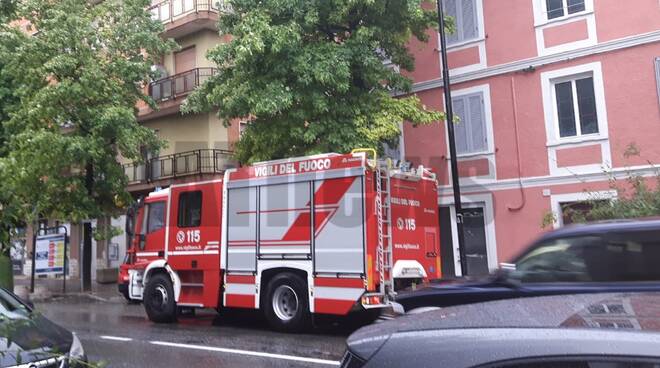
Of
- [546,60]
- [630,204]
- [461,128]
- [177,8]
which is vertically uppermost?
[177,8]

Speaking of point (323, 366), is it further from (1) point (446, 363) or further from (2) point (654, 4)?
(2) point (654, 4)

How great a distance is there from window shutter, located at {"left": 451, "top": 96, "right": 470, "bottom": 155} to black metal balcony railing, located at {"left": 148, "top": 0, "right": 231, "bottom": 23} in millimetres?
10819

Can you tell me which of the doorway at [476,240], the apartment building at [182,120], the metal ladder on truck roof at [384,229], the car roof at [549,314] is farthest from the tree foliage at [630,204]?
the apartment building at [182,120]

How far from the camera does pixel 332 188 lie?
998 centimetres

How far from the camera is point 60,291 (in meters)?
21.9

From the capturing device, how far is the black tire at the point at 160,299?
1224 centimetres

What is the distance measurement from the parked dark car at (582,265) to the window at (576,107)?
9.47 meters

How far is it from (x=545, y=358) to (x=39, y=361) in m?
3.07

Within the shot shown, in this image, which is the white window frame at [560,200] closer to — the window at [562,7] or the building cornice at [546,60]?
the building cornice at [546,60]

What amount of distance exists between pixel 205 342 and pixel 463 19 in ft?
36.6

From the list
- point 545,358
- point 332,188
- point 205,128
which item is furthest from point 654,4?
point 205,128

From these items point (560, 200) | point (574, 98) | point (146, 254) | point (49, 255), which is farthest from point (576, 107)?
point (49, 255)

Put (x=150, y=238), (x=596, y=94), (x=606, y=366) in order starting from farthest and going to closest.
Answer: (x=596, y=94) → (x=150, y=238) → (x=606, y=366)

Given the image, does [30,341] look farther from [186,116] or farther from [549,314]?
[186,116]
